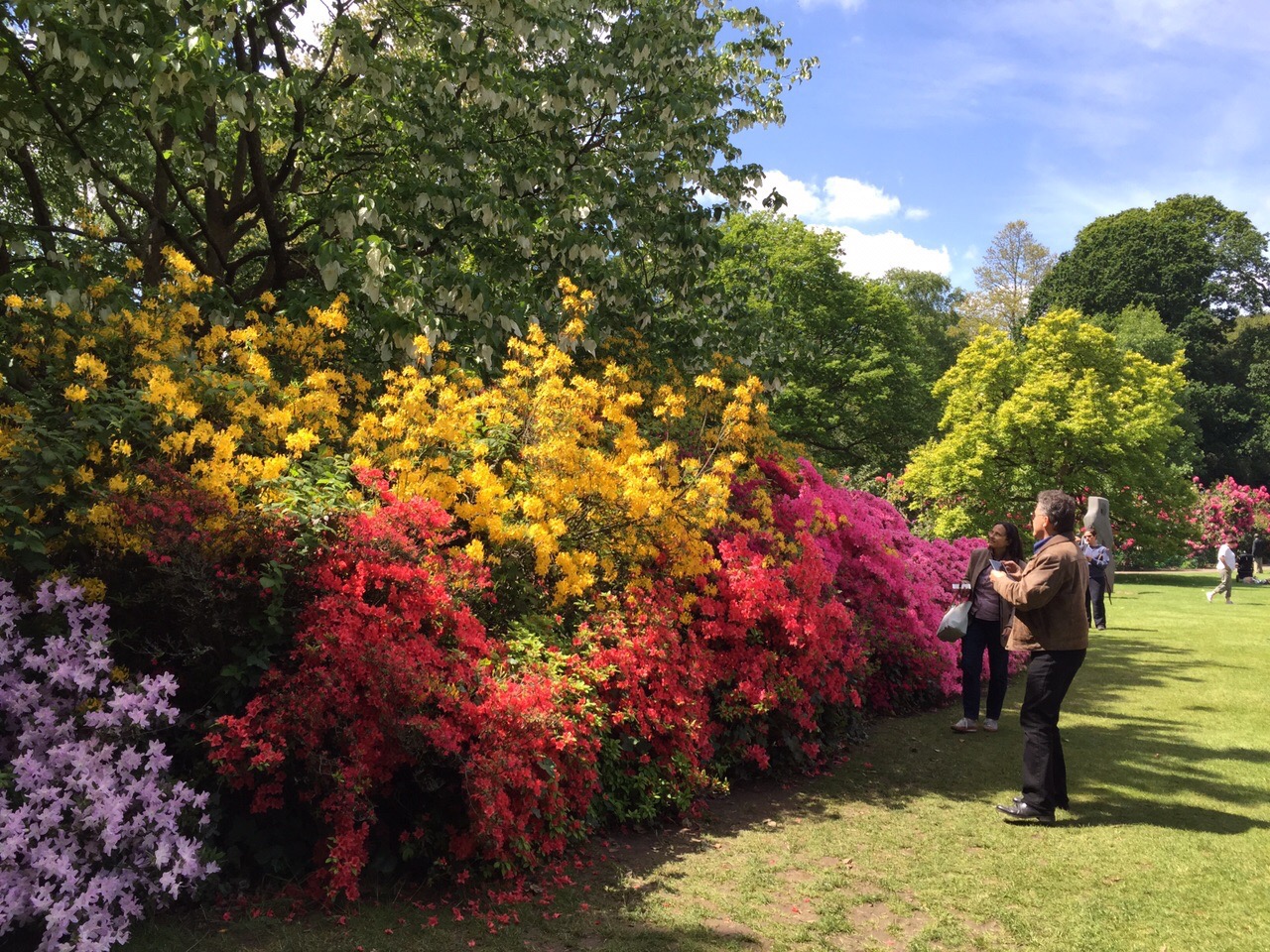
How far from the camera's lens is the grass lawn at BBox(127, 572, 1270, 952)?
3527 mm

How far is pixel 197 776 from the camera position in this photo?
354 cm

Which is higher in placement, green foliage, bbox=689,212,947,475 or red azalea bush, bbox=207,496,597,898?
green foliage, bbox=689,212,947,475

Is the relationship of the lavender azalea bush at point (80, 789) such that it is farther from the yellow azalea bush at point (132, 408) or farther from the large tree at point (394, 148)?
the large tree at point (394, 148)

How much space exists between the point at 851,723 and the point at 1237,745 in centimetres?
321

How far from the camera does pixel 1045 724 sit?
5250mm

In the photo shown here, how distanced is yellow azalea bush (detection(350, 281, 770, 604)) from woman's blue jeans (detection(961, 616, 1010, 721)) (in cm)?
300

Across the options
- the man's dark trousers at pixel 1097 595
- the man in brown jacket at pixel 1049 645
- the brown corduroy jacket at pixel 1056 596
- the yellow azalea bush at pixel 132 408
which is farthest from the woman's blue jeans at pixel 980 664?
the man's dark trousers at pixel 1097 595

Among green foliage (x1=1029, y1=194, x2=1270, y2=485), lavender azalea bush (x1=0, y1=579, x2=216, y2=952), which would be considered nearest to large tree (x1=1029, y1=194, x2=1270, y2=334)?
green foliage (x1=1029, y1=194, x2=1270, y2=485)

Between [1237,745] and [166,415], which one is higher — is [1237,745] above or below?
below

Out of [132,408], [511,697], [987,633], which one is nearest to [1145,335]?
[987,633]

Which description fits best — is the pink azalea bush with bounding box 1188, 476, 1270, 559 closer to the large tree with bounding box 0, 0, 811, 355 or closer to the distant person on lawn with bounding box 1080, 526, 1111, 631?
the distant person on lawn with bounding box 1080, 526, 1111, 631

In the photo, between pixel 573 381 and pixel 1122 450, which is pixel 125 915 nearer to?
pixel 573 381

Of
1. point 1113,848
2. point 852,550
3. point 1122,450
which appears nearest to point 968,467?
point 1122,450

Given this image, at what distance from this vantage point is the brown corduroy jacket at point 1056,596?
5184mm
